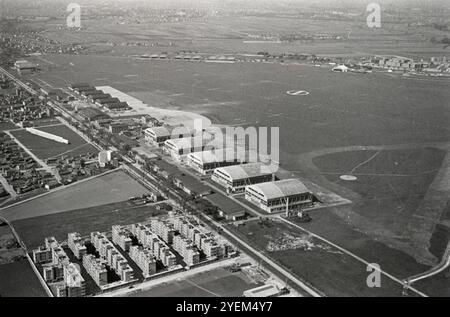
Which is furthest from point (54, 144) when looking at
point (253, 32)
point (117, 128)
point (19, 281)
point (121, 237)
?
point (253, 32)

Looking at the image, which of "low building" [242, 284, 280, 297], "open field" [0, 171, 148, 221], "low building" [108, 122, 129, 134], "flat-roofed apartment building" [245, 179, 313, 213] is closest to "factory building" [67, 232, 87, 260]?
"open field" [0, 171, 148, 221]

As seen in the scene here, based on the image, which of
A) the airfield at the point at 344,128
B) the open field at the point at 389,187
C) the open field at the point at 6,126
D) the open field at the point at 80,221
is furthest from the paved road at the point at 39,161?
the open field at the point at 389,187

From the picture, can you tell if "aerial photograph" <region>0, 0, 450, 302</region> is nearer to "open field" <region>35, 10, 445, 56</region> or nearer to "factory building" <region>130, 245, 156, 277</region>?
"factory building" <region>130, 245, 156, 277</region>
